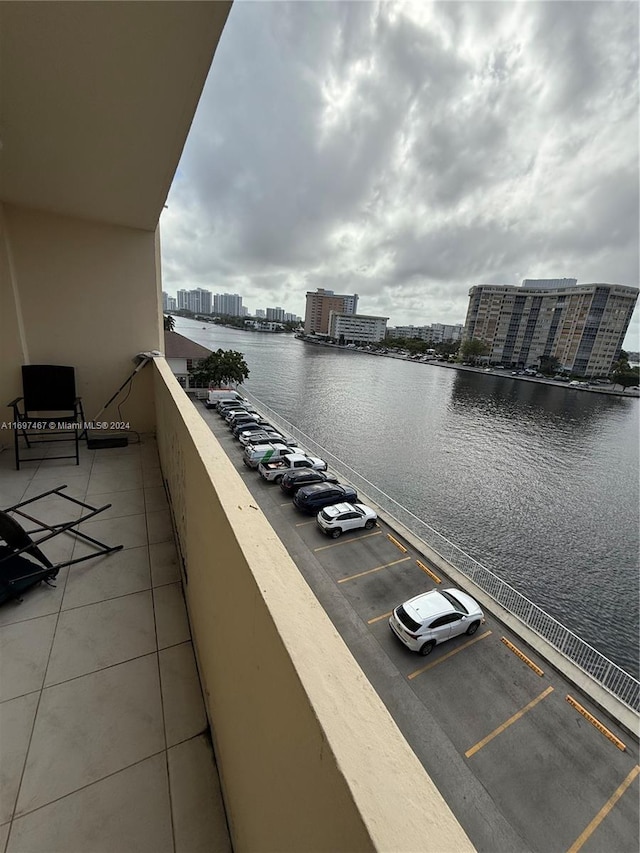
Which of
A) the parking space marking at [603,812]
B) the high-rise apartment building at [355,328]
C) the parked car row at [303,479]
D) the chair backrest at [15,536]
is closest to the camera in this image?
the chair backrest at [15,536]

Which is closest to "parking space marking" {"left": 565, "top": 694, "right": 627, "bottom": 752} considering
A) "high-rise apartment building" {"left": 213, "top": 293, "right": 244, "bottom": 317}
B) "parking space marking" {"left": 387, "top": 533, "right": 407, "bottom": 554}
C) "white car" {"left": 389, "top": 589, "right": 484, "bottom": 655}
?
"white car" {"left": 389, "top": 589, "right": 484, "bottom": 655}

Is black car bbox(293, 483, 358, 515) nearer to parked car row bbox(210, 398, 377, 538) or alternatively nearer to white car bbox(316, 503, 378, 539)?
parked car row bbox(210, 398, 377, 538)

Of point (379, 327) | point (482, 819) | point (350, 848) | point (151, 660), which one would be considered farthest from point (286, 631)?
point (379, 327)

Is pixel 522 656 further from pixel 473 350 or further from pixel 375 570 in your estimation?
pixel 473 350

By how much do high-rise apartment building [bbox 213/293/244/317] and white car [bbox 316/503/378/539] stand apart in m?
151

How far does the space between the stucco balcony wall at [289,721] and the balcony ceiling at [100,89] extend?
6.61 feet

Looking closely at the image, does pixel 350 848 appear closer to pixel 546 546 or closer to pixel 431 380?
pixel 546 546

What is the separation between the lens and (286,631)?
28.6 inches

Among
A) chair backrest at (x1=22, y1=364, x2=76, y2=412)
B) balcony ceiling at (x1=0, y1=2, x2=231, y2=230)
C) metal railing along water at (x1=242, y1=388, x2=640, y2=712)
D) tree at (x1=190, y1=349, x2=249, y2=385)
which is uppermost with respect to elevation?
balcony ceiling at (x1=0, y1=2, x2=231, y2=230)

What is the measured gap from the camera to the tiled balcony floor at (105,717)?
1202 millimetres

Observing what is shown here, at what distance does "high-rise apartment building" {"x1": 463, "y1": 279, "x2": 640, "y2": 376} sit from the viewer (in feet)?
175

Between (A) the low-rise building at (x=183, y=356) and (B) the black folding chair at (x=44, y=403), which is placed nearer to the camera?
(B) the black folding chair at (x=44, y=403)

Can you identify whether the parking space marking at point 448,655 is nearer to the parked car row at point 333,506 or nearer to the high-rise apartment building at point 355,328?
the parked car row at point 333,506

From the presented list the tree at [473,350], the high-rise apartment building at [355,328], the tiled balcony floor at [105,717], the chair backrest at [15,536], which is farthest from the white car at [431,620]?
the high-rise apartment building at [355,328]
